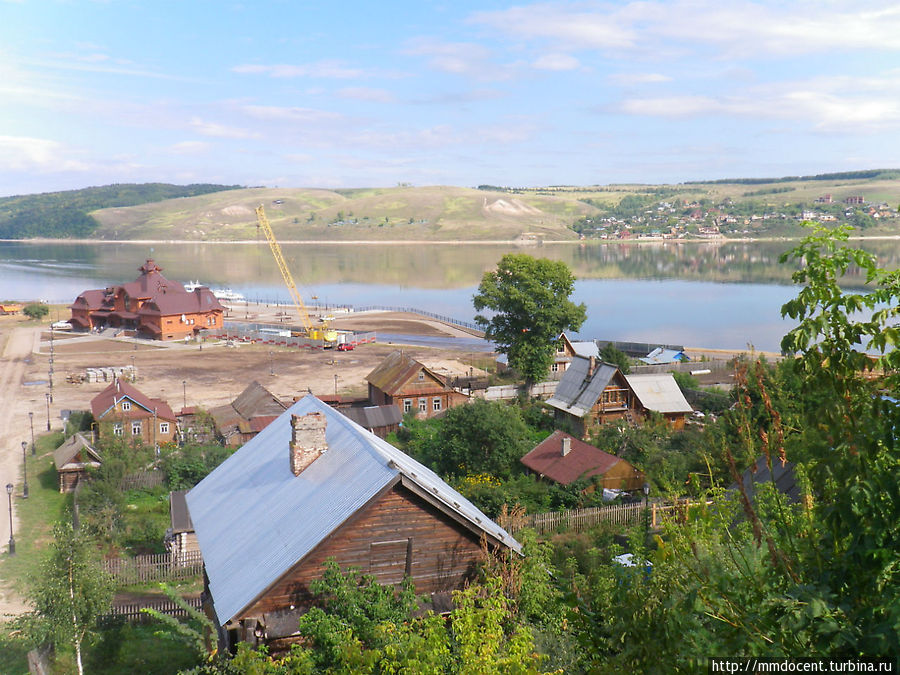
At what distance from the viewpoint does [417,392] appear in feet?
138

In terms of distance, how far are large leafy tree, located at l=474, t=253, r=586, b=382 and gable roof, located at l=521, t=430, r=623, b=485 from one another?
56.4 feet

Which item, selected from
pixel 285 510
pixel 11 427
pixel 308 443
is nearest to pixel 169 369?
pixel 11 427

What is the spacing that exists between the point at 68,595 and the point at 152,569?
6.69 meters

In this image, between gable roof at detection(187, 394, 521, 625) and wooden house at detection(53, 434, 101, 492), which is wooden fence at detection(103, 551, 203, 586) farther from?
wooden house at detection(53, 434, 101, 492)

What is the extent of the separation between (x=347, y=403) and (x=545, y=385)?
42.2 feet

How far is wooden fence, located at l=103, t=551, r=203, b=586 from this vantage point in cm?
2130

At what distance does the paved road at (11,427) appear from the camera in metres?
20.6

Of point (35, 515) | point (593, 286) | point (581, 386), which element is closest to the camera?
point (35, 515)

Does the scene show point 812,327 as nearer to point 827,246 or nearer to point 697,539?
point 827,246

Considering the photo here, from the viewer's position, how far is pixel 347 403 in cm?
4562

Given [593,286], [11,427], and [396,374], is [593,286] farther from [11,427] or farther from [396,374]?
[11,427]

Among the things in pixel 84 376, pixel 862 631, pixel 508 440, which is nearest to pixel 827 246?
pixel 862 631

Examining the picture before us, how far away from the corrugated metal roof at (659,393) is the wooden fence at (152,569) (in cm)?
2418

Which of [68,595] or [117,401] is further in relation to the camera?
[117,401]
